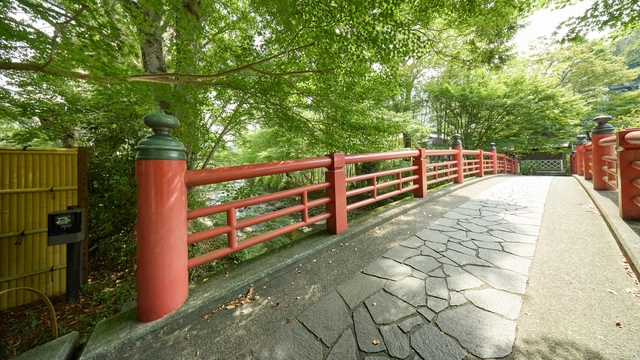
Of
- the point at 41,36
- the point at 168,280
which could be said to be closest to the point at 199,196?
the point at 41,36

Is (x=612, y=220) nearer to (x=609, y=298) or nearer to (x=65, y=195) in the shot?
(x=609, y=298)

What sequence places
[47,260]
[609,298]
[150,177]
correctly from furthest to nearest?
[47,260] < [609,298] < [150,177]

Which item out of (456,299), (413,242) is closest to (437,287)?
(456,299)

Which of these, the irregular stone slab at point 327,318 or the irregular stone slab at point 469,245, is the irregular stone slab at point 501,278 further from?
the irregular stone slab at point 327,318

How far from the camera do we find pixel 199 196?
18.1 ft

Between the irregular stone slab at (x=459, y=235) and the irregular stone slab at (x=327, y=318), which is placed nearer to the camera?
the irregular stone slab at (x=327, y=318)

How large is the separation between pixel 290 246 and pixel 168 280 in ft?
4.03

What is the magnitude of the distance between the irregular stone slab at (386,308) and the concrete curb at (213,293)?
32.7 inches

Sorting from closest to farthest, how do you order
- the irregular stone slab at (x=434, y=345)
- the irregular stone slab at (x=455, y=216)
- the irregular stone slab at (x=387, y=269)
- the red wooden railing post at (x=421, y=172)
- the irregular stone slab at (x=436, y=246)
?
the irregular stone slab at (x=434, y=345)
the irregular stone slab at (x=387, y=269)
the irregular stone slab at (x=436, y=246)
the irregular stone slab at (x=455, y=216)
the red wooden railing post at (x=421, y=172)

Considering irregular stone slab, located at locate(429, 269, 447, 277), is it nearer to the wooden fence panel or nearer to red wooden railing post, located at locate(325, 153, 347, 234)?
red wooden railing post, located at locate(325, 153, 347, 234)

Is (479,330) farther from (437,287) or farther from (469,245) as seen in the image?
(469,245)

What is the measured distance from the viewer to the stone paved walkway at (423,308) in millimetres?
1267

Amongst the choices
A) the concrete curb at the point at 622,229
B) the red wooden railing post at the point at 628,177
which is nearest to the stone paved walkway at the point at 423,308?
the concrete curb at the point at 622,229

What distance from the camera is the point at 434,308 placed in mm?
1554
